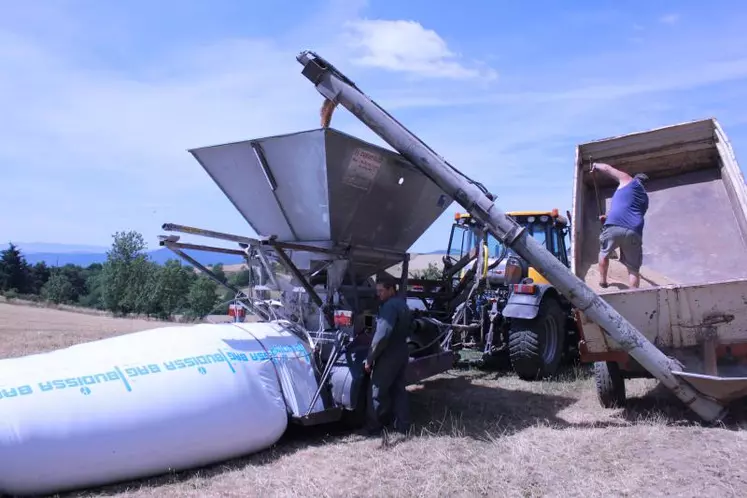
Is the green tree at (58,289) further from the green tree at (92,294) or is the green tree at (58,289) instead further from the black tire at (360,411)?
the black tire at (360,411)

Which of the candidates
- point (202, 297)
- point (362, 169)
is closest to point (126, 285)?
point (202, 297)

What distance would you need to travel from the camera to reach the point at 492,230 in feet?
18.5

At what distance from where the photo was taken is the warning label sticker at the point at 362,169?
543cm

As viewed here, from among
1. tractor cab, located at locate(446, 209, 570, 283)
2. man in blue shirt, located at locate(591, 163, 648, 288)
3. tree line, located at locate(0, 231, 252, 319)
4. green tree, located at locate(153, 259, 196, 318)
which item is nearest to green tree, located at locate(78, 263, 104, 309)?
tree line, located at locate(0, 231, 252, 319)

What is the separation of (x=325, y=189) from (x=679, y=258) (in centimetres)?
401

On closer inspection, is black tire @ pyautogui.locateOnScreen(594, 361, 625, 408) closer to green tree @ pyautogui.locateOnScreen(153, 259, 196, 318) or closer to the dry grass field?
the dry grass field

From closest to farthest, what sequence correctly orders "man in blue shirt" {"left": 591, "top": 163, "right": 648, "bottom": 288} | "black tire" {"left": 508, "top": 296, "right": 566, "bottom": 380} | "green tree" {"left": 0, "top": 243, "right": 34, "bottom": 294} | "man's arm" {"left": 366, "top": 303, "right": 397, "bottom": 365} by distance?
"man's arm" {"left": 366, "top": 303, "right": 397, "bottom": 365}
"man in blue shirt" {"left": 591, "top": 163, "right": 648, "bottom": 288}
"black tire" {"left": 508, "top": 296, "right": 566, "bottom": 380}
"green tree" {"left": 0, "top": 243, "right": 34, "bottom": 294}

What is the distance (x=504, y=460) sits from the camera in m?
4.36

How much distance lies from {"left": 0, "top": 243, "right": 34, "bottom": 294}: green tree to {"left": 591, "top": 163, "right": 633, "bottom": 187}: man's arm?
39871 millimetres

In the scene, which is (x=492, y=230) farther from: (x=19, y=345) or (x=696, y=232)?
(x=19, y=345)

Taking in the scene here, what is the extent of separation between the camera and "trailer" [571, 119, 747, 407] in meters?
5.16

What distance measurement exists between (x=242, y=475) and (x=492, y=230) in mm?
2981

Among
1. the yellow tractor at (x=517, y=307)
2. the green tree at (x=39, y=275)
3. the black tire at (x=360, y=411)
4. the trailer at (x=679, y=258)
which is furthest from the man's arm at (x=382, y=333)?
the green tree at (x=39, y=275)

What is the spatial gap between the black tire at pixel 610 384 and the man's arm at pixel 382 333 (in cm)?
215
